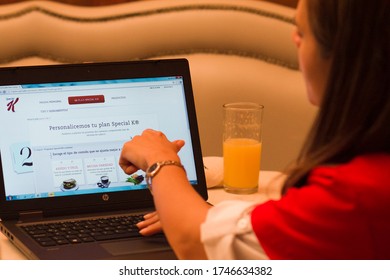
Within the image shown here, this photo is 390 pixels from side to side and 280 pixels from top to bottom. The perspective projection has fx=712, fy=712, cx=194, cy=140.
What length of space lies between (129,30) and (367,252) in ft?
4.60

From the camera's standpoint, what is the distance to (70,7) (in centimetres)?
213

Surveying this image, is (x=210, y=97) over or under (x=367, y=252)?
under

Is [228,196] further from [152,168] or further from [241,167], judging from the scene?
[152,168]

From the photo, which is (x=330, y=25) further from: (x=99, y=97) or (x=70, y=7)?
(x=70, y=7)

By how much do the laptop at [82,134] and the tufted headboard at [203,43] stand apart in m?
0.74

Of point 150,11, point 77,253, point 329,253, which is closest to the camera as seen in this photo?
point 329,253

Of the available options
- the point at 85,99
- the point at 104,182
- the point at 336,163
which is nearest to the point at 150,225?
the point at 104,182

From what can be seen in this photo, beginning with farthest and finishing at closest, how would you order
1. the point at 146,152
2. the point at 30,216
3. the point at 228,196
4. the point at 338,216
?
the point at 228,196, the point at 30,216, the point at 146,152, the point at 338,216

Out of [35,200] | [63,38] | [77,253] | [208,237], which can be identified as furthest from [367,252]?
[63,38]

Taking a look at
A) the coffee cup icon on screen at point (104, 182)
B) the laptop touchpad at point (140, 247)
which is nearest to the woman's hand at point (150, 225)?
the laptop touchpad at point (140, 247)

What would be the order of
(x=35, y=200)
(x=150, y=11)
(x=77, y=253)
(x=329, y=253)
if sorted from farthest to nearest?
(x=150, y=11), (x=35, y=200), (x=77, y=253), (x=329, y=253)

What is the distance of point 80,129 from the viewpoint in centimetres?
131

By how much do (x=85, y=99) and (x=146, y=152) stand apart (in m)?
0.26

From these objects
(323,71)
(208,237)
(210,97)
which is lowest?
(210,97)
